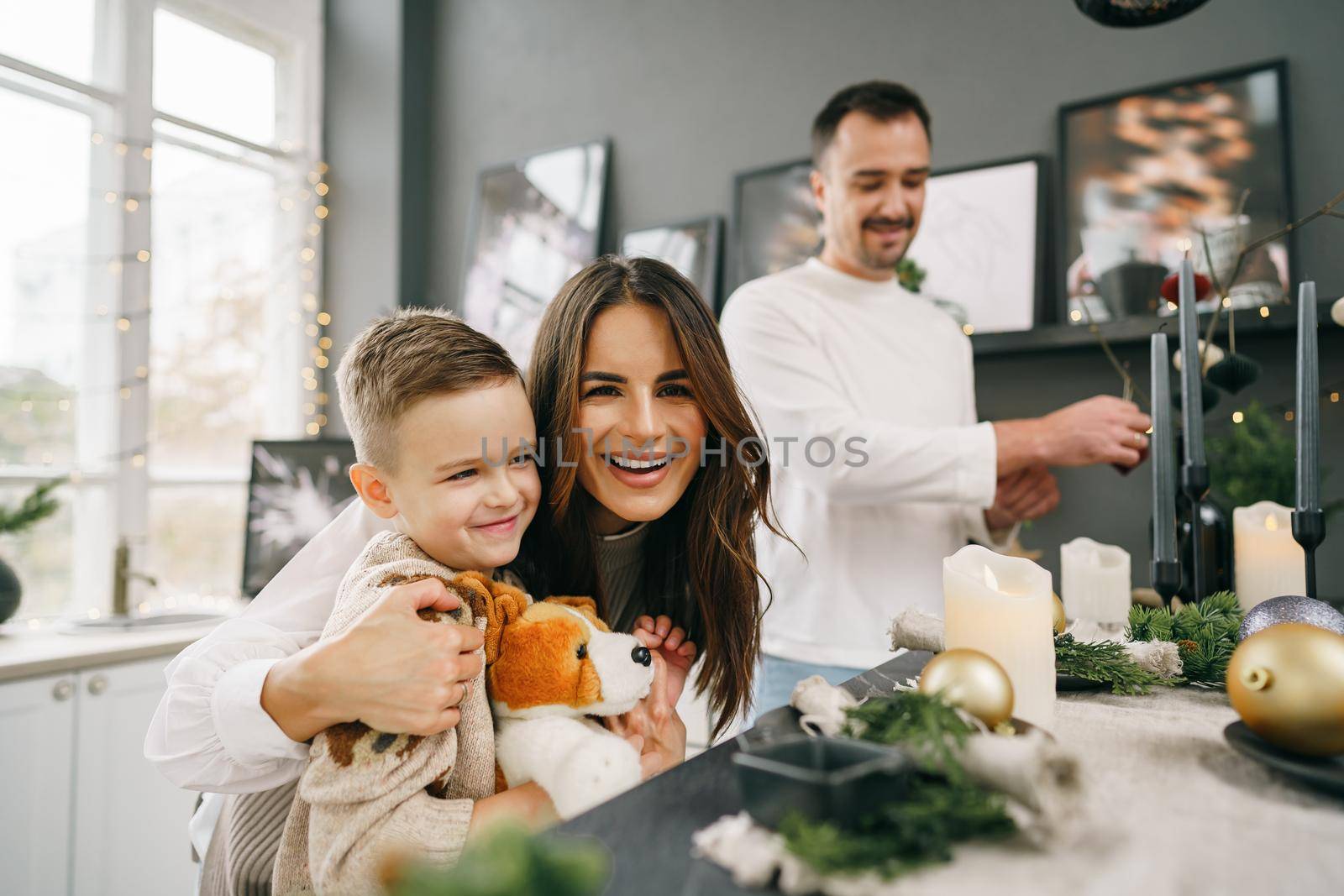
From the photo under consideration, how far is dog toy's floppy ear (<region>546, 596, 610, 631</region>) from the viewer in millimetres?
924

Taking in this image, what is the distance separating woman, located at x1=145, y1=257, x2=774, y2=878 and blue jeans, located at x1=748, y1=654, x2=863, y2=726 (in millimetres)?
491

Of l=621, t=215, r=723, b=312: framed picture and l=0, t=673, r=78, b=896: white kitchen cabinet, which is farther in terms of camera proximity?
l=621, t=215, r=723, b=312: framed picture

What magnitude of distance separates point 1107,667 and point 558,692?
549 millimetres

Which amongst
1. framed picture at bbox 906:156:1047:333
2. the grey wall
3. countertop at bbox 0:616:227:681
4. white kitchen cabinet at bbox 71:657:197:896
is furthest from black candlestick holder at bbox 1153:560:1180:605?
white kitchen cabinet at bbox 71:657:197:896

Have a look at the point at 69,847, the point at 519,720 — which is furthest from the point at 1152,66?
the point at 69,847

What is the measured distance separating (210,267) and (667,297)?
2.84 meters

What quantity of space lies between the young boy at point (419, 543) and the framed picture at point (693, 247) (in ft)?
6.41

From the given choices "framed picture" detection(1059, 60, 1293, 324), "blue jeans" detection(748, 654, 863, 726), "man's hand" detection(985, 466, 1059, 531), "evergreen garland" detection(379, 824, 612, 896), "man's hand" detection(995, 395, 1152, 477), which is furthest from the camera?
"framed picture" detection(1059, 60, 1293, 324)

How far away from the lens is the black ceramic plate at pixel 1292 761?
54cm

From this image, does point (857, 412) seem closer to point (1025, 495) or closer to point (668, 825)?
point (1025, 495)

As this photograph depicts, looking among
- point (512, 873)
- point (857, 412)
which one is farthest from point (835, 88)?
point (512, 873)

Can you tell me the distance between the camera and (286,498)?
2.82 m

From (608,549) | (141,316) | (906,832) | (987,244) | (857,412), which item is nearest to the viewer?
(906,832)

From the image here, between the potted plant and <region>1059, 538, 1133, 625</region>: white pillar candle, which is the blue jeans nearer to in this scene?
<region>1059, 538, 1133, 625</region>: white pillar candle
